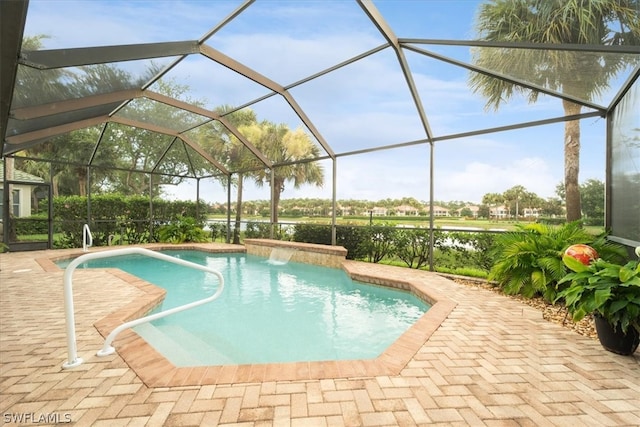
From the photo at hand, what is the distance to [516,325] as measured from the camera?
3.59 meters

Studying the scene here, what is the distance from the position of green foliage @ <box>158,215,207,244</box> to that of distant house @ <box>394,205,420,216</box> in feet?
26.1

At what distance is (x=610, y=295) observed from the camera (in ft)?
8.73

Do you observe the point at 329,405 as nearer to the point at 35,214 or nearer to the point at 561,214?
the point at 561,214

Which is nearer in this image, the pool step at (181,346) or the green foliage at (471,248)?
the pool step at (181,346)

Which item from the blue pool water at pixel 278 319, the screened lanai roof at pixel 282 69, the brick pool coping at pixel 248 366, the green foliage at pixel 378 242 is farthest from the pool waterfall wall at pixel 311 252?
the brick pool coping at pixel 248 366

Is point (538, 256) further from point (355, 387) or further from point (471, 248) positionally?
point (355, 387)

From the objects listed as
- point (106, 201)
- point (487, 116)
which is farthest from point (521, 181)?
point (106, 201)

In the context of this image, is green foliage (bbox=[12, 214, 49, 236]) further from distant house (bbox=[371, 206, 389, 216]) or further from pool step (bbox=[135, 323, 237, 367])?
distant house (bbox=[371, 206, 389, 216])

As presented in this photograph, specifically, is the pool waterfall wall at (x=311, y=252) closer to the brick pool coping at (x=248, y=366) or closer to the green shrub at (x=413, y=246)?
the green shrub at (x=413, y=246)

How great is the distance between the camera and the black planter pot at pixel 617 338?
277 centimetres

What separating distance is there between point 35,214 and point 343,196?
33.4 ft

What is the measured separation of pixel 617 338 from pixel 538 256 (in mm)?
2007

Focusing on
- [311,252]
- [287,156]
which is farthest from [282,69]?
[311,252]

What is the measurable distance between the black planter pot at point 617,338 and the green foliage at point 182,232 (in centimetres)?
1215
